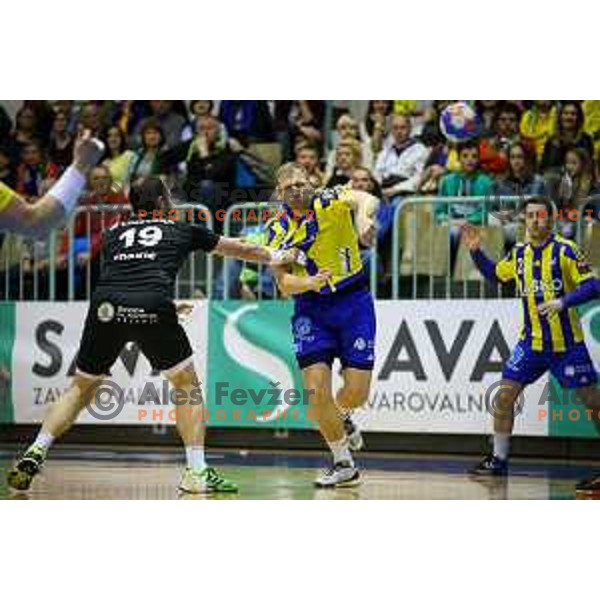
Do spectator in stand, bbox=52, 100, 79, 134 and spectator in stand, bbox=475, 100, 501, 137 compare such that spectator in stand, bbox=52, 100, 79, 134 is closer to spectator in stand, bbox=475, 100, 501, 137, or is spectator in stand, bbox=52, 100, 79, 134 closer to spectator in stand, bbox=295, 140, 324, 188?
spectator in stand, bbox=295, 140, 324, 188

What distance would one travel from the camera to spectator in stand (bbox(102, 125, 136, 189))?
494 inches

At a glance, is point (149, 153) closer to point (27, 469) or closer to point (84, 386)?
point (84, 386)

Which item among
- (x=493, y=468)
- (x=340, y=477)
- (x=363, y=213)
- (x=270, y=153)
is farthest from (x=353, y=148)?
(x=340, y=477)

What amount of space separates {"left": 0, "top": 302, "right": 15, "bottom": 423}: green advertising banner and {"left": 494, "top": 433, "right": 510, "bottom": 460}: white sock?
4.43 meters

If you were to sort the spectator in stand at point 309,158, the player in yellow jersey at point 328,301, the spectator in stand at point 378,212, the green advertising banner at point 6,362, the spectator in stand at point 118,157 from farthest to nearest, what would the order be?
1. the green advertising banner at point 6,362
2. the spectator in stand at point 118,157
3. the spectator in stand at point 309,158
4. the spectator in stand at point 378,212
5. the player in yellow jersey at point 328,301

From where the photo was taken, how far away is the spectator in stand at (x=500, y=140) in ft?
38.0

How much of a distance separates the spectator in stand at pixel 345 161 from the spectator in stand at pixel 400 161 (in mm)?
247

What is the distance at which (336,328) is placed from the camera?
9609 millimetres

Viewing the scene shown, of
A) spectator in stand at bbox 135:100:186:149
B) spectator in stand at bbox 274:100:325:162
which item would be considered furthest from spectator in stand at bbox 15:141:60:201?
spectator in stand at bbox 274:100:325:162

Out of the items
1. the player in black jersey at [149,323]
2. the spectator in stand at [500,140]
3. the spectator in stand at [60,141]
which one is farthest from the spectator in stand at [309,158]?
the player in black jersey at [149,323]

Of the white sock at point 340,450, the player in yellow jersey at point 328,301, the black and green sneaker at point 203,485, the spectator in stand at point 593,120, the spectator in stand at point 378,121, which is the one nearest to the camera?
the black and green sneaker at point 203,485

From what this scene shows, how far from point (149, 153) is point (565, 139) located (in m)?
3.54

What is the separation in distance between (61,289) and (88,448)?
1476 millimetres

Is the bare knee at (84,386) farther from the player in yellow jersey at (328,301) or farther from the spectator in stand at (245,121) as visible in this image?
the spectator in stand at (245,121)
